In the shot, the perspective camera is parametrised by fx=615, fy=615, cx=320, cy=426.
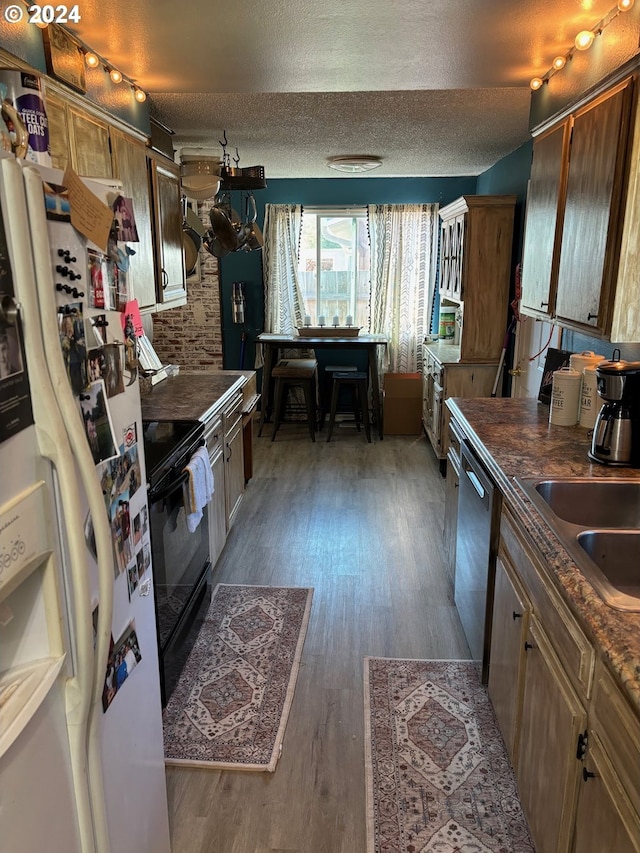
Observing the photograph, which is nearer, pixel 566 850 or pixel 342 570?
pixel 566 850

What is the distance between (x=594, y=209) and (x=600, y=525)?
104cm

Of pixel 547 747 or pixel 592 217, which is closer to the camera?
pixel 547 747

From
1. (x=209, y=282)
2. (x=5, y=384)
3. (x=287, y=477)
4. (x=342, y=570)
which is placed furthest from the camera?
(x=209, y=282)

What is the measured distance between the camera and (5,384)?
831 mm

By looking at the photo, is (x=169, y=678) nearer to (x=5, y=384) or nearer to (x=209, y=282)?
(x=5, y=384)

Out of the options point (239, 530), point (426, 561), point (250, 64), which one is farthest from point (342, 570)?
point (250, 64)

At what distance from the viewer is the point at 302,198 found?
20.4ft

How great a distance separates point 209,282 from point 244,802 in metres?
5.19

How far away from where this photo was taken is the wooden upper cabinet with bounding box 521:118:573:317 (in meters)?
2.41

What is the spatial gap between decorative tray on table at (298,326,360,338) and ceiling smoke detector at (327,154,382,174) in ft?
4.77

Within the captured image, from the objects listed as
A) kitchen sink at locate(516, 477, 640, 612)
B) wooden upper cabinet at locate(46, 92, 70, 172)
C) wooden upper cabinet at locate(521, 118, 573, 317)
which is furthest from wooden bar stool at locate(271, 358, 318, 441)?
kitchen sink at locate(516, 477, 640, 612)

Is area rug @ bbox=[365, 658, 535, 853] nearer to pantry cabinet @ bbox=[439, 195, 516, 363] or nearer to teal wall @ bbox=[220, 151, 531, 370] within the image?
pantry cabinet @ bbox=[439, 195, 516, 363]

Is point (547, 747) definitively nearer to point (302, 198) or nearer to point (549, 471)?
point (549, 471)

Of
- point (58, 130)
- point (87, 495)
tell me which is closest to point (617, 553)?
point (87, 495)
